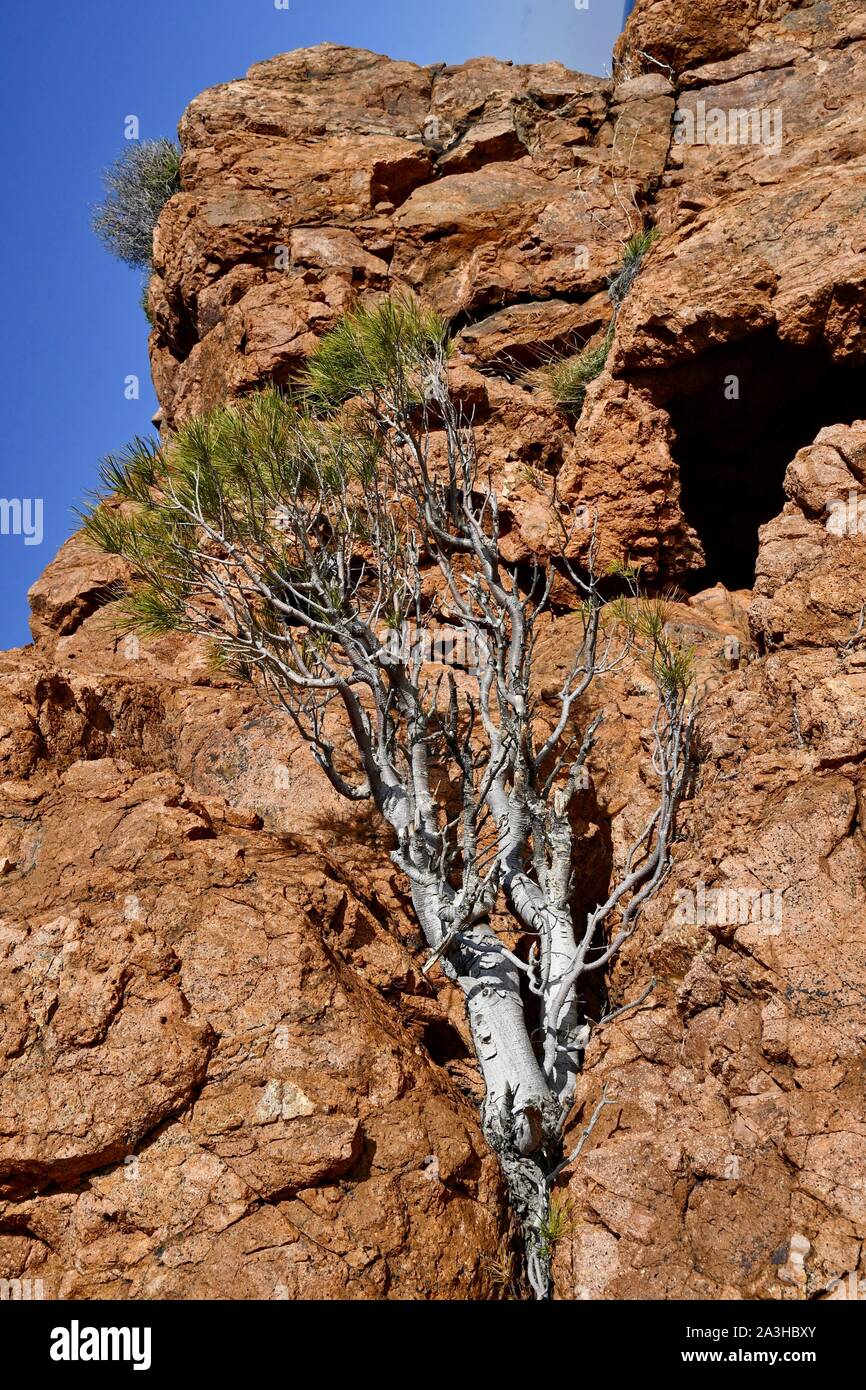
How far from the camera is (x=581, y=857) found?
799cm

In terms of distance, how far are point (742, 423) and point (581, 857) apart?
506 cm

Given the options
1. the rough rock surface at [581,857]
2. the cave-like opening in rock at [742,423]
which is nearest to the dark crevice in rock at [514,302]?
the rough rock surface at [581,857]

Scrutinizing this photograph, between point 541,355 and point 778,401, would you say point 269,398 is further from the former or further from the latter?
point 778,401

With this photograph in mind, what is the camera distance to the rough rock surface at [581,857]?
5062mm

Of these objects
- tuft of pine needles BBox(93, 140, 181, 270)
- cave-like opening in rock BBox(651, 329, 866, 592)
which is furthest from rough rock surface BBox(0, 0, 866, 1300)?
tuft of pine needles BBox(93, 140, 181, 270)

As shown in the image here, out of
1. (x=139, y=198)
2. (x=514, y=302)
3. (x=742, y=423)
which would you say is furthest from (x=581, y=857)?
(x=139, y=198)

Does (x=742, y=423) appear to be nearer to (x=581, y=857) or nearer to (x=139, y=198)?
(x=581, y=857)

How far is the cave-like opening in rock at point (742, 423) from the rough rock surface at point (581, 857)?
0.04 meters

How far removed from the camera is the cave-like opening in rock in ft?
32.5

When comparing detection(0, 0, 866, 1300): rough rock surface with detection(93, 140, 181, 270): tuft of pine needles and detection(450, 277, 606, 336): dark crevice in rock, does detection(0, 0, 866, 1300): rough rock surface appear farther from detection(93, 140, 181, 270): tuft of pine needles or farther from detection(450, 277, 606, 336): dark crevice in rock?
detection(93, 140, 181, 270): tuft of pine needles

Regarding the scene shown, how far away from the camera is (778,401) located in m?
10.1

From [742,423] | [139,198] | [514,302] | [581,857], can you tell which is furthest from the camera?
[139,198]

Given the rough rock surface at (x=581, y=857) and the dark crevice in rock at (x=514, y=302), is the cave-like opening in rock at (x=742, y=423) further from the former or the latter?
the dark crevice in rock at (x=514, y=302)
